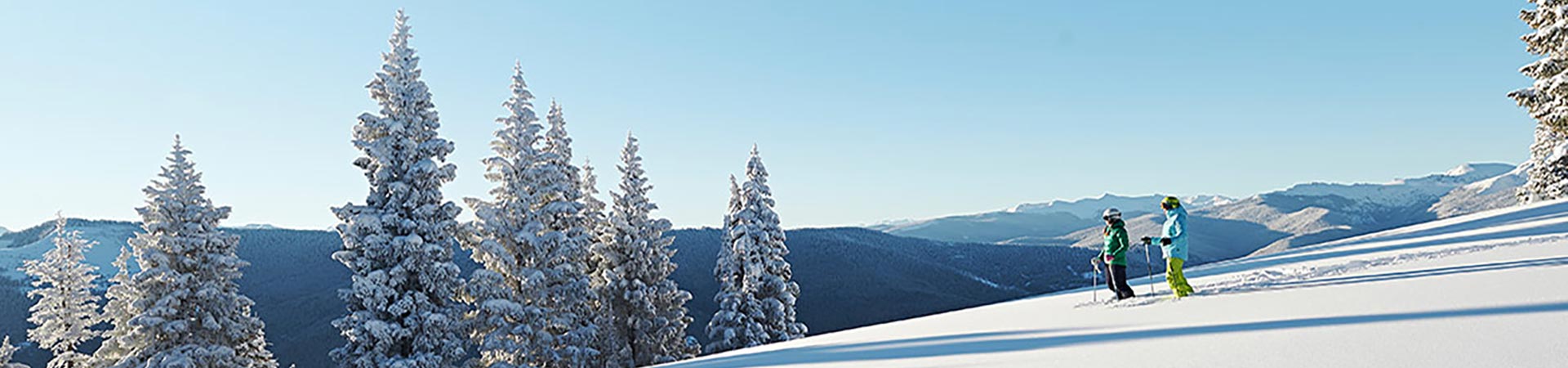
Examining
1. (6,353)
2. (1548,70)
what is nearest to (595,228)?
(6,353)

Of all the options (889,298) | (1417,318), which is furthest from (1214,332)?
(889,298)

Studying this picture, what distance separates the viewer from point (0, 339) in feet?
437

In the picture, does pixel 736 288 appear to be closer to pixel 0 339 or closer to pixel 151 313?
pixel 151 313

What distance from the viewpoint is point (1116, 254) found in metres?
10.8

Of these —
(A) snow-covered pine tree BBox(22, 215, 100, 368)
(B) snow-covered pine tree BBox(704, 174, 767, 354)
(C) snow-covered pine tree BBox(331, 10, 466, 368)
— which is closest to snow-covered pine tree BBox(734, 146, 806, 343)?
(B) snow-covered pine tree BBox(704, 174, 767, 354)

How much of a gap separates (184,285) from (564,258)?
35.9 ft

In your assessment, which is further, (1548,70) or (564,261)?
(564,261)

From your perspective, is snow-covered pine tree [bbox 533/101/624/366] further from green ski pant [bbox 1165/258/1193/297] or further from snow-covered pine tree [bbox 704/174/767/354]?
green ski pant [bbox 1165/258/1193/297]

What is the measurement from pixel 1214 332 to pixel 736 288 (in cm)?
2727

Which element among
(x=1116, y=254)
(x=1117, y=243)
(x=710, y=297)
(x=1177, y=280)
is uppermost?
(x=1117, y=243)

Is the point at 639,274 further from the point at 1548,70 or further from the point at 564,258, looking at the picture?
the point at 1548,70

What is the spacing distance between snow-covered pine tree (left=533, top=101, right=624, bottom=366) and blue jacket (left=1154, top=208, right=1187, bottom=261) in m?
20.8

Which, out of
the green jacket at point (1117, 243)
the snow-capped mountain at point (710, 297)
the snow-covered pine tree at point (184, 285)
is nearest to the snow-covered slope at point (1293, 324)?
the green jacket at point (1117, 243)

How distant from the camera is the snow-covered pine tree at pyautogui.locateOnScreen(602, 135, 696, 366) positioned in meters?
31.5
